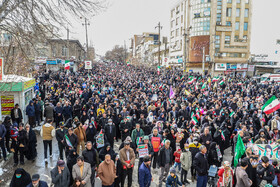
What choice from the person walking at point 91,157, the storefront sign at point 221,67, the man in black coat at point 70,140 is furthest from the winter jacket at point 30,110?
the storefront sign at point 221,67

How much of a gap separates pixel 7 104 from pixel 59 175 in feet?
24.8

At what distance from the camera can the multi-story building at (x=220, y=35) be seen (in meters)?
47.8

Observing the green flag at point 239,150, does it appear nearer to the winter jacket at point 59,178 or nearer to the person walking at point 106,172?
the person walking at point 106,172

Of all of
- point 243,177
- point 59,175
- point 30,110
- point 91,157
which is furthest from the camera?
point 30,110

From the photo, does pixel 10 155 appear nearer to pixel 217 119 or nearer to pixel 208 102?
pixel 217 119

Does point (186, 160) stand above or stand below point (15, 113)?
below

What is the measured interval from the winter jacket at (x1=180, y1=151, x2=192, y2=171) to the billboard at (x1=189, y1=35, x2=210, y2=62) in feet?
145

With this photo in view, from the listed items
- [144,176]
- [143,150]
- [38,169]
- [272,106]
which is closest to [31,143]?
[38,169]

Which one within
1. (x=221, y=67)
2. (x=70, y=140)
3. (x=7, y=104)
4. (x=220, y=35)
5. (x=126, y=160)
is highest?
(x=220, y=35)

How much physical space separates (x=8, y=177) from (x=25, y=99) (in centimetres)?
591

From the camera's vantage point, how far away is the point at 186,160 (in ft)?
22.5

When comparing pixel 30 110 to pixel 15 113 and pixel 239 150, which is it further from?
pixel 239 150

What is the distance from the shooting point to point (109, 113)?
34.2 feet

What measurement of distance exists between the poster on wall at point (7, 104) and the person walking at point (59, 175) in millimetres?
7351
